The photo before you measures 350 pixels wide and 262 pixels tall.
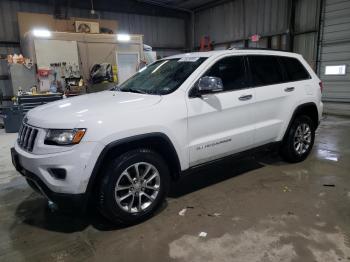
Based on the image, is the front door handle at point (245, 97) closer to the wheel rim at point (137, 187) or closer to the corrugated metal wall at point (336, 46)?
the wheel rim at point (137, 187)

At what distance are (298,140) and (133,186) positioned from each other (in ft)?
9.13

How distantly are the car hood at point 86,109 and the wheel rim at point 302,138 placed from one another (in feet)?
8.09

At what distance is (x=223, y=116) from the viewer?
3.14 meters

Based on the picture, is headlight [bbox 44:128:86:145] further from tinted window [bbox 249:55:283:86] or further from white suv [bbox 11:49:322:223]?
tinted window [bbox 249:55:283:86]

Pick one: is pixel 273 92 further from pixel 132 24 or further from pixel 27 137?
pixel 132 24

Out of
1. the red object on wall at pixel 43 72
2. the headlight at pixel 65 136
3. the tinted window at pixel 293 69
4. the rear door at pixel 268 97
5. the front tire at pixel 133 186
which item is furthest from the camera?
the red object on wall at pixel 43 72

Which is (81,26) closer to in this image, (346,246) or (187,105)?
(187,105)

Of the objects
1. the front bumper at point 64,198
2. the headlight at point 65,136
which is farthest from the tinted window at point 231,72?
the front bumper at point 64,198

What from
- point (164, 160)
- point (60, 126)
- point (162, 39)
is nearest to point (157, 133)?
point (164, 160)

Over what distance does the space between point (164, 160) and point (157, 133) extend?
0.36 meters

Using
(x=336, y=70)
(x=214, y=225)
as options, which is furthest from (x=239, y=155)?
(x=336, y=70)

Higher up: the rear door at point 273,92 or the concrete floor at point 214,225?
the rear door at point 273,92

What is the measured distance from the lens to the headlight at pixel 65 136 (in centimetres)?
229

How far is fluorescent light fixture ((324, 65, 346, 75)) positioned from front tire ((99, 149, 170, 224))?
9.48 meters
